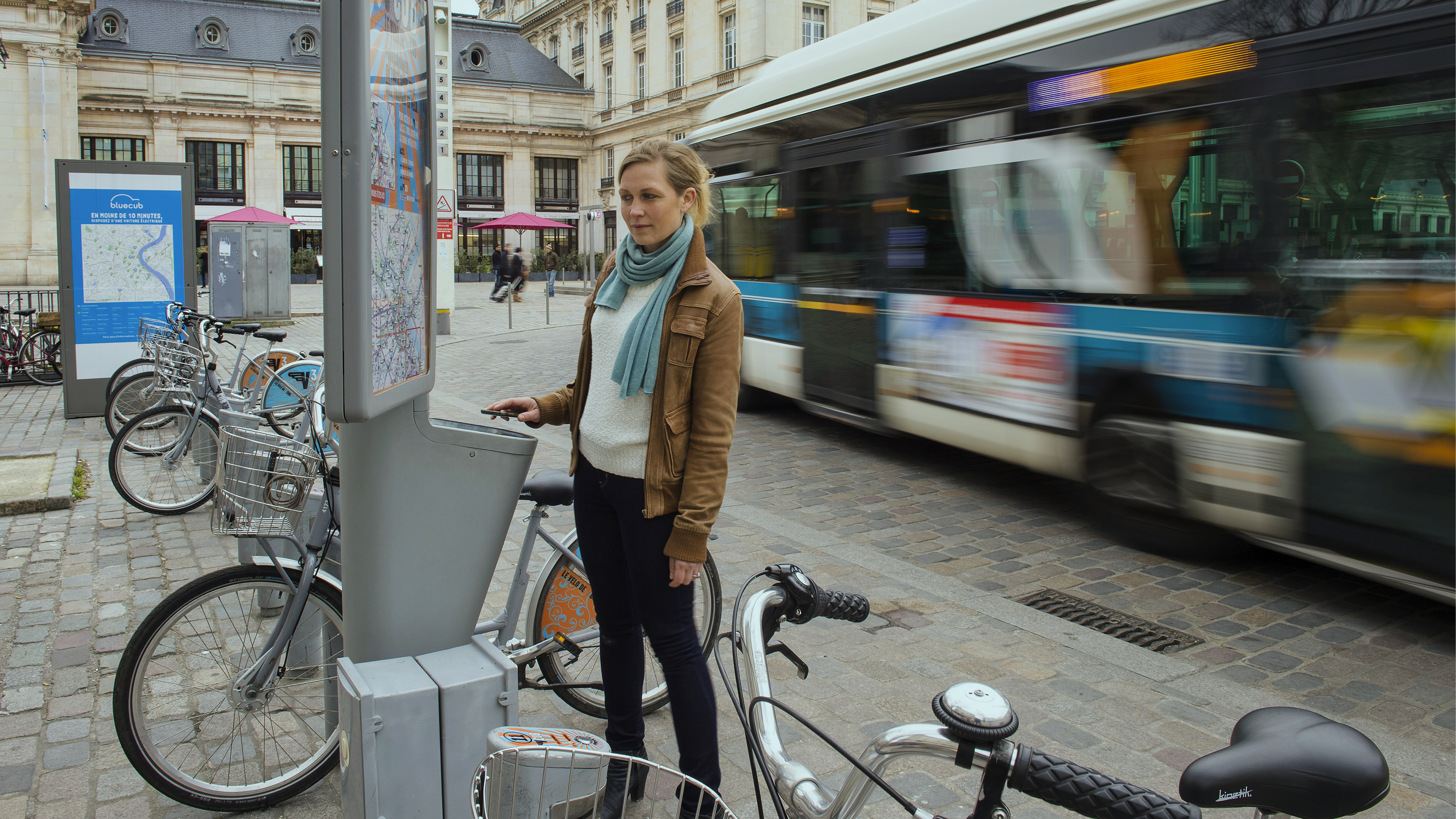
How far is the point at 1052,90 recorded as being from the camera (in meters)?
6.04

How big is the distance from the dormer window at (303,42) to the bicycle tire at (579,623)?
202ft

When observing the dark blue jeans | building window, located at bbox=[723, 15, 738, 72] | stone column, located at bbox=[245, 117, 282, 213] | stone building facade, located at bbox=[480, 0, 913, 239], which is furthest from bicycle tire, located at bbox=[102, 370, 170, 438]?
stone column, located at bbox=[245, 117, 282, 213]

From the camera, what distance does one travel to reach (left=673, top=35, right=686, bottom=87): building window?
51781mm

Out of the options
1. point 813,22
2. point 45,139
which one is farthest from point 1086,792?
point 45,139

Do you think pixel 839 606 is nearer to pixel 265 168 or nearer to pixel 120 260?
pixel 120 260

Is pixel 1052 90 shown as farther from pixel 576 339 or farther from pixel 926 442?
pixel 576 339

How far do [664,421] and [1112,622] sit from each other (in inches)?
121

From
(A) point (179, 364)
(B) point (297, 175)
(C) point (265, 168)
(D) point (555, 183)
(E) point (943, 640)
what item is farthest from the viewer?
(D) point (555, 183)

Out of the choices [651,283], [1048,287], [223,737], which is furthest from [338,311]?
[1048,287]

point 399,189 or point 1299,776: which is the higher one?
point 399,189

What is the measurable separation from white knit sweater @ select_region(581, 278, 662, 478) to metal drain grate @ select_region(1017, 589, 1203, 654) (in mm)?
2878

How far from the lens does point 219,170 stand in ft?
177

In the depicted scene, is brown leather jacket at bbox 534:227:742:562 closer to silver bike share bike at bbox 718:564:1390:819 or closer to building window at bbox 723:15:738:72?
silver bike share bike at bbox 718:564:1390:819

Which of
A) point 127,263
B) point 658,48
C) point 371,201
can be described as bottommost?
point 371,201
